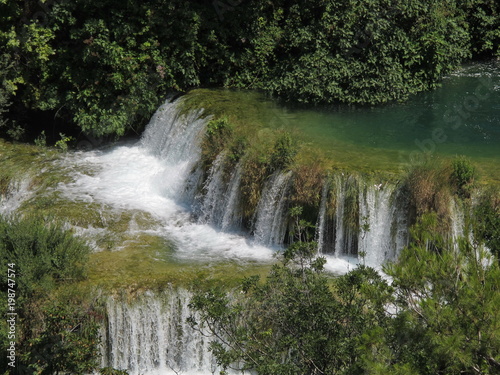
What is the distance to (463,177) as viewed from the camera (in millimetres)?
11227

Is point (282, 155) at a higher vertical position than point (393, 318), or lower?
higher

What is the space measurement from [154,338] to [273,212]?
354 centimetres

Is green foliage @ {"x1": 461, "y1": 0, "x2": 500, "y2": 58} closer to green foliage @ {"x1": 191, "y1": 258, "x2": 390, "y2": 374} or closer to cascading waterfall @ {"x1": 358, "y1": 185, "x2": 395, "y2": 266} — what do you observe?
cascading waterfall @ {"x1": 358, "y1": 185, "x2": 395, "y2": 266}

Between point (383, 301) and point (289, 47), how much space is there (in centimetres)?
1278

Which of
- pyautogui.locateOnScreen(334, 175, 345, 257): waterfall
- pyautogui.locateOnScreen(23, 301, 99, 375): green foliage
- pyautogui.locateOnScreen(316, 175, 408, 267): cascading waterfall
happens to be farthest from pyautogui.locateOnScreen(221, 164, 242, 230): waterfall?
pyautogui.locateOnScreen(23, 301, 99, 375): green foliage

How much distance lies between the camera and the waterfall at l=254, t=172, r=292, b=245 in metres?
12.6

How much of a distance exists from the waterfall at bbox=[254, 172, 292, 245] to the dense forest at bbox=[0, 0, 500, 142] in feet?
16.0

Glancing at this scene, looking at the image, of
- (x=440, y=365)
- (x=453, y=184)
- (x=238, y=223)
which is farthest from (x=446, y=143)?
(x=440, y=365)

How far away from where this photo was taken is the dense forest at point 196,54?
53.5 ft

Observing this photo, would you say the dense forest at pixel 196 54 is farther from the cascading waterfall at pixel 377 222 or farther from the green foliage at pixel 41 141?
the cascading waterfall at pixel 377 222

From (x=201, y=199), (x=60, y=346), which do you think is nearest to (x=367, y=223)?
(x=201, y=199)

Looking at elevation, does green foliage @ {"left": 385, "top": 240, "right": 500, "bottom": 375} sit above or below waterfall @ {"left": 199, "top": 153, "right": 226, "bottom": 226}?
below

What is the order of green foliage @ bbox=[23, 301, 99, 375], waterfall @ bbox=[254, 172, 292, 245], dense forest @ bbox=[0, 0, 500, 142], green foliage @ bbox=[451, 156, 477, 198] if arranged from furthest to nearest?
dense forest @ bbox=[0, 0, 500, 142] → waterfall @ bbox=[254, 172, 292, 245] → green foliage @ bbox=[451, 156, 477, 198] → green foliage @ bbox=[23, 301, 99, 375]

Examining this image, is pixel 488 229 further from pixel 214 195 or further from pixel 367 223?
pixel 214 195
